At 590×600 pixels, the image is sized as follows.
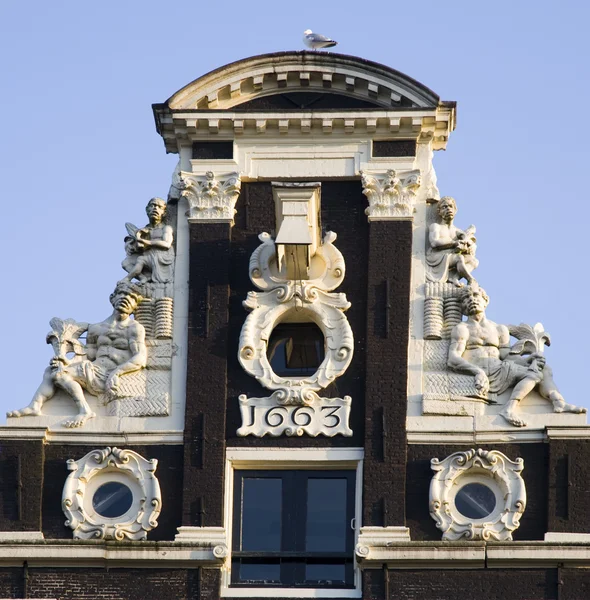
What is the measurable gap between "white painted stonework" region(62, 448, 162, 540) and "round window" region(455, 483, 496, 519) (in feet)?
15.3

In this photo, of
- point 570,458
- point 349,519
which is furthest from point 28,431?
point 570,458

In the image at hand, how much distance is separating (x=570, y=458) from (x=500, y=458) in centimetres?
108

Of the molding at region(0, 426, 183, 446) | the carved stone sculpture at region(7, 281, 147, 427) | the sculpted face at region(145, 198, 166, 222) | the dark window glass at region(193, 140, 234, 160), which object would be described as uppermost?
the dark window glass at region(193, 140, 234, 160)

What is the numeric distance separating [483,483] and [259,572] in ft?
12.3

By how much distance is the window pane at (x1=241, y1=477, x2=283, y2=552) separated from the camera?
134ft

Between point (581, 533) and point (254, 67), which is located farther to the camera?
point (254, 67)

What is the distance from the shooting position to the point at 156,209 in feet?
142

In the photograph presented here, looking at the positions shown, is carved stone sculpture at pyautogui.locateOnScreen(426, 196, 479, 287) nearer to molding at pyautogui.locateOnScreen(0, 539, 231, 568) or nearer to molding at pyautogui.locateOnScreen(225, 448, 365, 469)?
molding at pyautogui.locateOnScreen(225, 448, 365, 469)

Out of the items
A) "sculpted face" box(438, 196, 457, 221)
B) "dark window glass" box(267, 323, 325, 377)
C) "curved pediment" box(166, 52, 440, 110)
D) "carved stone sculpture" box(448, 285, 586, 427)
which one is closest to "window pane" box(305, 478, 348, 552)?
"dark window glass" box(267, 323, 325, 377)

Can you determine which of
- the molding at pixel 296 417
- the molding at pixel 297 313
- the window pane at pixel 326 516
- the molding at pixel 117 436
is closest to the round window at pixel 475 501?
the window pane at pixel 326 516

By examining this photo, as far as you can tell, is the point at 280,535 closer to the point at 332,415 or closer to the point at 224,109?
the point at 332,415

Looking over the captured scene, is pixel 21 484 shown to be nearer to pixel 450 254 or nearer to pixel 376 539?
pixel 376 539

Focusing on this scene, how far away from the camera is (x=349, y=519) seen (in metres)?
40.9

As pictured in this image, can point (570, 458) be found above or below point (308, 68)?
below
